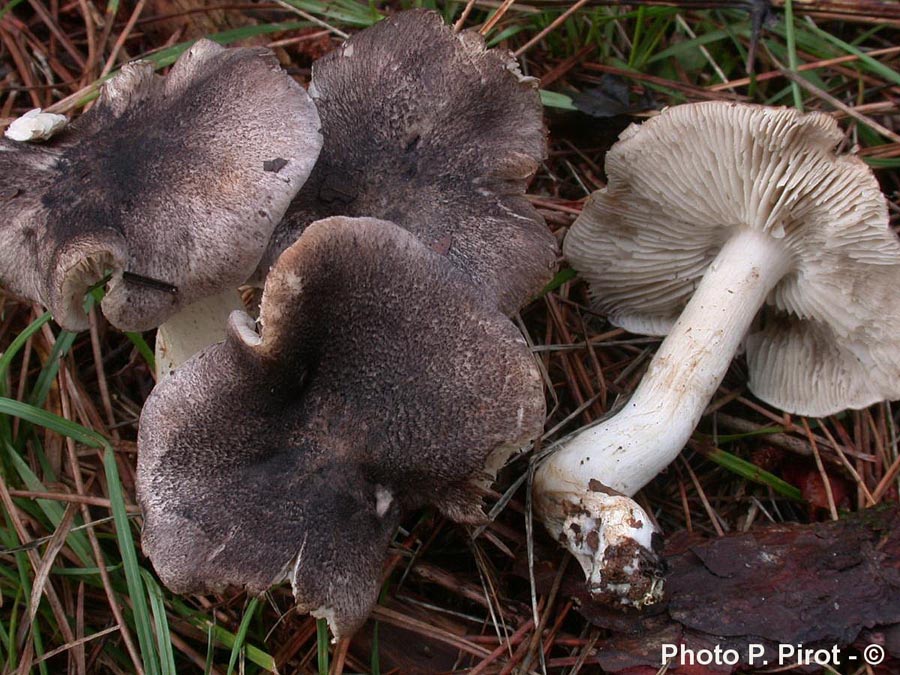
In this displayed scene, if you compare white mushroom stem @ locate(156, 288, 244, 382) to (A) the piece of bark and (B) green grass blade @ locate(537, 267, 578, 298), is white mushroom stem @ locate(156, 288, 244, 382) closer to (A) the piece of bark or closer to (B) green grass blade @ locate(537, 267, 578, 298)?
(B) green grass blade @ locate(537, 267, 578, 298)

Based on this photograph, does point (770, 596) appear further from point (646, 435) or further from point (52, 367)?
point (52, 367)

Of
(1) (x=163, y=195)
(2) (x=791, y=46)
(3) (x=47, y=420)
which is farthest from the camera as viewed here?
(2) (x=791, y=46)

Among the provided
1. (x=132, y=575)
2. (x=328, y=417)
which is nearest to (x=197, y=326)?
(x=328, y=417)

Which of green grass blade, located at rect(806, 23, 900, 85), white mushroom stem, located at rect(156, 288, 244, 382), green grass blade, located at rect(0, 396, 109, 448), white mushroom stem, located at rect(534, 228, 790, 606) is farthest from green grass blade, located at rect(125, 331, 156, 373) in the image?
green grass blade, located at rect(806, 23, 900, 85)

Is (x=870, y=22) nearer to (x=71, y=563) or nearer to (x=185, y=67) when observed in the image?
(x=185, y=67)

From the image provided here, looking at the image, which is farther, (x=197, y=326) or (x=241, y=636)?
(x=197, y=326)

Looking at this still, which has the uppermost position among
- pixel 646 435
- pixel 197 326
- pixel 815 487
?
pixel 197 326

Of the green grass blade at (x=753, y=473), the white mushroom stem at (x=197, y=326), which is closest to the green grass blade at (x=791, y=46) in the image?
the green grass blade at (x=753, y=473)

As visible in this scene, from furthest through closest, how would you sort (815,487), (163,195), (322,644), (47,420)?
(815,487) < (47,420) < (322,644) < (163,195)
